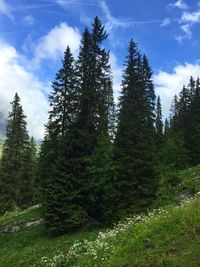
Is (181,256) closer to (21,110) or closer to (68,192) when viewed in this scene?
(68,192)

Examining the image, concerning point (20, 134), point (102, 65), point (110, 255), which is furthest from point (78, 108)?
point (20, 134)

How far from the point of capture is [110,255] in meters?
15.1

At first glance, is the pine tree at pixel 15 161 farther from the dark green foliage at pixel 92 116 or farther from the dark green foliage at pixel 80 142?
the dark green foliage at pixel 92 116

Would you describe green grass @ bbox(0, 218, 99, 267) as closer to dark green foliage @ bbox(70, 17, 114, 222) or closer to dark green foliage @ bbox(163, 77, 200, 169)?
dark green foliage @ bbox(70, 17, 114, 222)

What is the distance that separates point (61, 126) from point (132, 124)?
1471cm

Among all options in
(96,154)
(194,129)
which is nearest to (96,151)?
(96,154)

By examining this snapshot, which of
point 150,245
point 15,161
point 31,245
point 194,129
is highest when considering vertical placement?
point 194,129

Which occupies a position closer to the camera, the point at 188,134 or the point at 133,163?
the point at 133,163

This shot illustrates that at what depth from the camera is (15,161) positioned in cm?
6456

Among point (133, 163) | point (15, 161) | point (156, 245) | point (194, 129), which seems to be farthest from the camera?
point (15, 161)

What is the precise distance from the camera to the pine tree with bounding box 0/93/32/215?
205 ft

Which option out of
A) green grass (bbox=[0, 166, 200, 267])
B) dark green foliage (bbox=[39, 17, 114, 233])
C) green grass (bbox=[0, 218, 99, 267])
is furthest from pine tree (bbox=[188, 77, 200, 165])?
green grass (bbox=[0, 166, 200, 267])

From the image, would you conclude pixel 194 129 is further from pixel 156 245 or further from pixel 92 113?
pixel 156 245

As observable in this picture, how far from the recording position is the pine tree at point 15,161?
6234 cm
